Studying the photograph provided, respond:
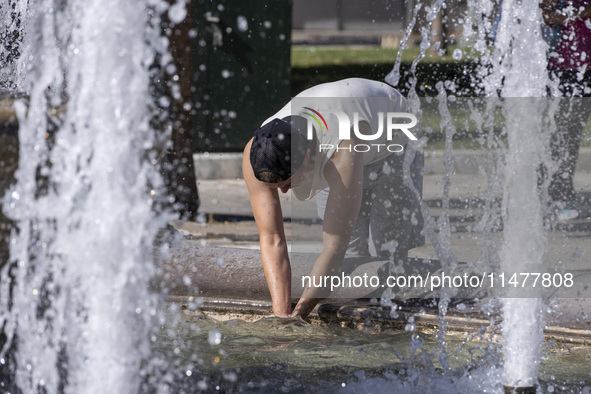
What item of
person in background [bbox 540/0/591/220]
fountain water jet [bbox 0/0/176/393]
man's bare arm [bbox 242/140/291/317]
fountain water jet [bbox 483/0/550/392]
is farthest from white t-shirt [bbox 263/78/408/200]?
person in background [bbox 540/0/591/220]

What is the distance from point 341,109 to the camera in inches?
122

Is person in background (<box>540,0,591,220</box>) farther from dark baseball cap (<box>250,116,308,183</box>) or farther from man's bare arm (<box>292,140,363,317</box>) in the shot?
dark baseball cap (<box>250,116,308,183</box>)

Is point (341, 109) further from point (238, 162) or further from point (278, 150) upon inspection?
point (238, 162)

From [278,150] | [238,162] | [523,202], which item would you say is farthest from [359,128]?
[238,162]

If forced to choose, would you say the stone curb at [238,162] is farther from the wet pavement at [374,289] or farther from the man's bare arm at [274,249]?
the man's bare arm at [274,249]

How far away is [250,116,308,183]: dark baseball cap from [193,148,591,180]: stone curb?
4202 mm

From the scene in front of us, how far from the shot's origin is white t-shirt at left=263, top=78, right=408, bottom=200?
296cm

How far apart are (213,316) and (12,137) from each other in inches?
61.4

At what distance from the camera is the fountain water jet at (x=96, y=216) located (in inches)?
90.2

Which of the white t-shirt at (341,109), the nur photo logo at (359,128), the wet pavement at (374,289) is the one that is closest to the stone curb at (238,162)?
the wet pavement at (374,289)

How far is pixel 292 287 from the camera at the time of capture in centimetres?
346

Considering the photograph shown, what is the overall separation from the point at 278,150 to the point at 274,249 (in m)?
0.58

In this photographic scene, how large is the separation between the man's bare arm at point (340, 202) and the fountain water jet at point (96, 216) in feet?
2.55

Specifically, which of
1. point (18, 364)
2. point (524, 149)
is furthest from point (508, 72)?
point (18, 364)
